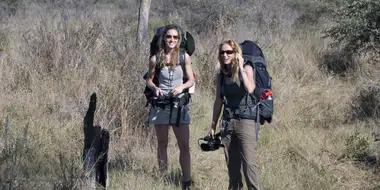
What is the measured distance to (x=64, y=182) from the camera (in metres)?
3.96

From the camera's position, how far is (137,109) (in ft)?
20.8

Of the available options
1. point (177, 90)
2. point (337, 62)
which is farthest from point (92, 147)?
point (337, 62)

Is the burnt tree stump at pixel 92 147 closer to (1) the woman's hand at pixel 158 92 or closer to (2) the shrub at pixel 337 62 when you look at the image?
(1) the woman's hand at pixel 158 92

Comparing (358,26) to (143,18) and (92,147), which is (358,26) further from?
(92,147)

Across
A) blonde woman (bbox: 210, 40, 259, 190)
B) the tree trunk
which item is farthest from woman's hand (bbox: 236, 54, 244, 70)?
the tree trunk

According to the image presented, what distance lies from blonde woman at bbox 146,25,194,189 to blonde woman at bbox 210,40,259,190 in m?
0.44

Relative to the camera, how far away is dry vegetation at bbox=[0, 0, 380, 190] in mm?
5254

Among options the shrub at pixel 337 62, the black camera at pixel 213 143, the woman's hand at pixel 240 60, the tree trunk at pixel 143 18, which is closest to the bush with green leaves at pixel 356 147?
the black camera at pixel 213 143

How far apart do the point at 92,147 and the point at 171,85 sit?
43.0 inches

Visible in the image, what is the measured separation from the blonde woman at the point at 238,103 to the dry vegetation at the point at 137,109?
0.84m

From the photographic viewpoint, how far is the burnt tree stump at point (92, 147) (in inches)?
157

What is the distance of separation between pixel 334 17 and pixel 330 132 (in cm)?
395

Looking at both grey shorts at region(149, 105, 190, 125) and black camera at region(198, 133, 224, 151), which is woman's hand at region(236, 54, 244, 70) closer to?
black camera at region(198, 133, 224, 151)

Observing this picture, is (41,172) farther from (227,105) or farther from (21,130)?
(227,105)
